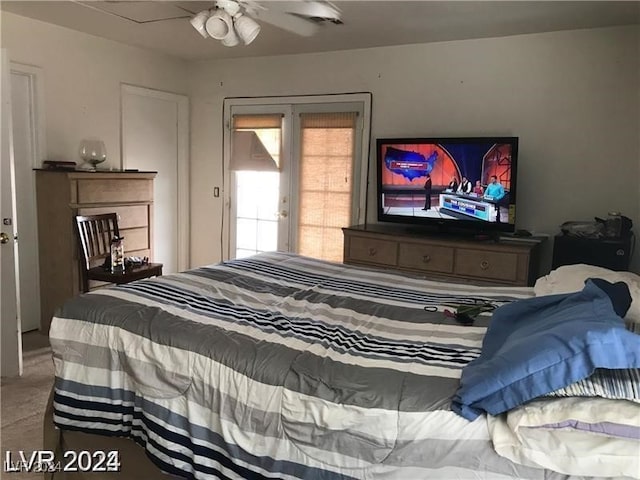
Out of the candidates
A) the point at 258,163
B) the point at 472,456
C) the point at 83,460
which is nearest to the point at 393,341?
the point at 472,456

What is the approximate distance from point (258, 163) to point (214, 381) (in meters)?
3.71

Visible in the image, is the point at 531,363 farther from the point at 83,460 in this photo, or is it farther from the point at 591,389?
the point at 83,460

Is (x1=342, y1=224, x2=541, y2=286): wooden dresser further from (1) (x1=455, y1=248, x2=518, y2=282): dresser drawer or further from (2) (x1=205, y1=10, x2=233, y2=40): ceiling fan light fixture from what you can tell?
(2) (x1=205, y1=10, x2=233, y2=40): ceiling fan light fixture

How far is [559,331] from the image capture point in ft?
4.41

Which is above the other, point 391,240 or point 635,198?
point 635,198

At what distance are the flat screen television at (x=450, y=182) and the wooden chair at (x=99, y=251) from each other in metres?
2.09

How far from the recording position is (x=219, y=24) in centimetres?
260

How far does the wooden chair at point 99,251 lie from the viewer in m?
3.86

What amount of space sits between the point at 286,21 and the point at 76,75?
93.4 inches

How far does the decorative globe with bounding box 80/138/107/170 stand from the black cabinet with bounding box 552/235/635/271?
3.66m

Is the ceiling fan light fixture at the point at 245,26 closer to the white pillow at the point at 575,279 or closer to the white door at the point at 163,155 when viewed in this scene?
the white pillow at the point at 575,279

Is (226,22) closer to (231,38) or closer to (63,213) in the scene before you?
(231,38)

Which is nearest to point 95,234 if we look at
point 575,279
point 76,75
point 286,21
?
point 76,75

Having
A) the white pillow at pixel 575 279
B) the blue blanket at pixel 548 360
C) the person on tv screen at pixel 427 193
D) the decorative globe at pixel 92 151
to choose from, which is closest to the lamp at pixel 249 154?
the decorative globe at pixel 92 151
